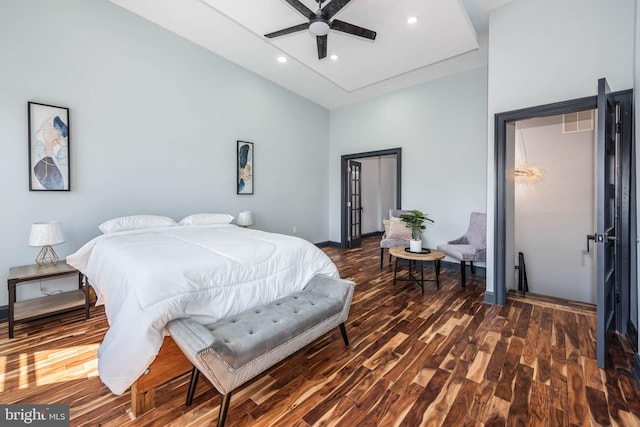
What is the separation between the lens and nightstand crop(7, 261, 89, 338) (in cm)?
234

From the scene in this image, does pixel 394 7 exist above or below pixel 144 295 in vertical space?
above

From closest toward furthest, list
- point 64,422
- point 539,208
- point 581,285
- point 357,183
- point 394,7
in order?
1. point 64,422
2. point 394,7
3. point 581,285
4. point 539,208
5. point 357,183

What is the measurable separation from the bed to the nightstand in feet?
0.49

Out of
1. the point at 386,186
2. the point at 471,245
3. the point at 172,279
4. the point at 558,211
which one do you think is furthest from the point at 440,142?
the point at 172,279

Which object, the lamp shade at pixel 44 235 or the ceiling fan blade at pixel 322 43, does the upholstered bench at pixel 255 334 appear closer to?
the lamp shade at pixel 44 235

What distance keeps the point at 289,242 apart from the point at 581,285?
4.97 m

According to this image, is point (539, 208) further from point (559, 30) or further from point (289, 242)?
point (289, 242)

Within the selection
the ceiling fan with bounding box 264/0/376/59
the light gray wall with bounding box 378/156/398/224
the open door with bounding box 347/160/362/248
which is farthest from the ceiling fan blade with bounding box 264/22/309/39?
the light gray wall with bounding box 378/156/398/224

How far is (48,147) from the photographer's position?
112 inches

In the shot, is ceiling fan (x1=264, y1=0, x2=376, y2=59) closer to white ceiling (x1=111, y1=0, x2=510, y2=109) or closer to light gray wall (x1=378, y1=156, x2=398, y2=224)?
white ceiling (x1=111, y1=0, x2=510, y2=109)

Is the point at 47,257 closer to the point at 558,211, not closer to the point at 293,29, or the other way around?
the point at 293,29

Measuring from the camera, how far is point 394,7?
111 inches

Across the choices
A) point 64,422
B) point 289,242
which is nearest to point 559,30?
point 289,242

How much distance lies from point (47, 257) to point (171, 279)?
238 centimetres
